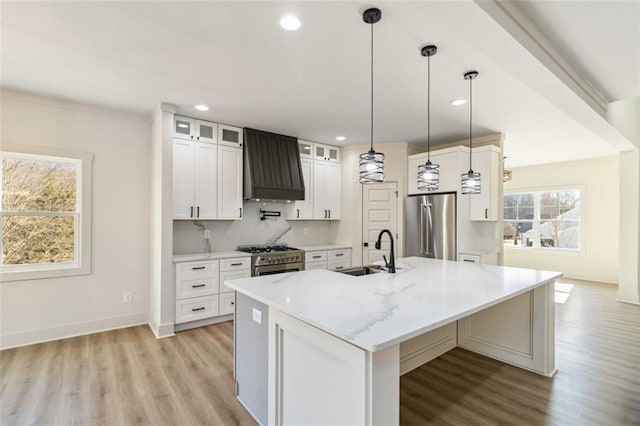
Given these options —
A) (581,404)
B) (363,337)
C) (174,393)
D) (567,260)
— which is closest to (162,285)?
(174,393)

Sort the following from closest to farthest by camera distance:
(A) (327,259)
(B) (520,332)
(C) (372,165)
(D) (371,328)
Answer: (D) (371,328) → (C) (372,165) → (B) (520,332) → (A) (327,259)

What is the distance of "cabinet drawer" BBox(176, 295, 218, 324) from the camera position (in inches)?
145

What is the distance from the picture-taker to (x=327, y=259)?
5.12m

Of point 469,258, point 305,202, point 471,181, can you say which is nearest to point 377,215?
point 305,202

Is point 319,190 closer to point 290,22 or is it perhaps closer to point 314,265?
point 314,265

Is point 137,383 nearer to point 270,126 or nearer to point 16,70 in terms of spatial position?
point 16,70

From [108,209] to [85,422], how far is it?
8.10ft

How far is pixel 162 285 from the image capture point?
11.6 feet

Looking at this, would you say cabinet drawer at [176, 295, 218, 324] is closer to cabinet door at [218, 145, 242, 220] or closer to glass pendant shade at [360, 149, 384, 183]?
cabinet door at [218, 145, 242, 220]

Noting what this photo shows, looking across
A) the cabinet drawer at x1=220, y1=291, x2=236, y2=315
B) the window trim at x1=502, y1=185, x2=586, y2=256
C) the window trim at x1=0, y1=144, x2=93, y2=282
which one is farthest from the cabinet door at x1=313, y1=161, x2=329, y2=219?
the window trim at x1=502, y1=185, x2=586, y2=256

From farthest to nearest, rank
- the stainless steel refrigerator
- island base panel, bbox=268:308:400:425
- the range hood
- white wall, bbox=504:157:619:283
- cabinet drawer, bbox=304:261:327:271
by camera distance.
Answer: white wall, bbox=504:157:619:283 < cabinet drawer, bbox=304:261:327:271 < the stainless steel refrigerator < the range hood < island base panel, bbox=268:308:400:425

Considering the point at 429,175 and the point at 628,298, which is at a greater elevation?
the point at 429,175

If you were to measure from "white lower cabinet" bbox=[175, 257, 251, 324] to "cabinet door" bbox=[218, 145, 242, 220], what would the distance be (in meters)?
0.69

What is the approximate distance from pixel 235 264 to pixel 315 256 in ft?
4.50
